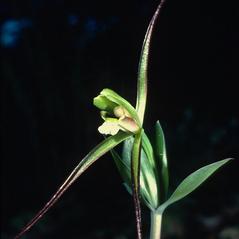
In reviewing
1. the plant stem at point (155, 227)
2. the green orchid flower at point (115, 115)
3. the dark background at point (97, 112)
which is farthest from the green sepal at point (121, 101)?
the dark background at point (97, 112)

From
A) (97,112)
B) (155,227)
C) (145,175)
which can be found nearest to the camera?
(155,227)

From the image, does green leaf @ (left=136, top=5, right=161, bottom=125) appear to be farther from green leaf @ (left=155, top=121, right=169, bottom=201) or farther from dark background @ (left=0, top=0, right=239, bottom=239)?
dark background @ (left=0, top=0, right=239, bottom=239)

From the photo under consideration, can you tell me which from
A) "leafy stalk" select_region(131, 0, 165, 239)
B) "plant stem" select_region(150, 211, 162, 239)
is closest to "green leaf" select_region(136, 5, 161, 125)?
"leafy stalk" select_region(131, 0, 165, 239)

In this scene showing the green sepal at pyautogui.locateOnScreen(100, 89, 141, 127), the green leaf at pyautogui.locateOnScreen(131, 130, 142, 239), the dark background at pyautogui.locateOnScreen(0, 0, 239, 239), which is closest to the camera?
the green leaf at pyautogui.locateOnScreen(131, 130, 142, 239)

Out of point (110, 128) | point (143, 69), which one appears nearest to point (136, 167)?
point (110, 128)

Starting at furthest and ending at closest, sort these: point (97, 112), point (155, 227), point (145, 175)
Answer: point (97, 112), point (145, 175), point (155, 227)

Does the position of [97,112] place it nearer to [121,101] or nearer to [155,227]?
[121,101]

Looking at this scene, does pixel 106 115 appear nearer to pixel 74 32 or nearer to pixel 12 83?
pixel 12 83

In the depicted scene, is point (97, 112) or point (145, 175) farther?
point (97, 112)

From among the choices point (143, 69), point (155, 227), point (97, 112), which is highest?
point (97, 112)
